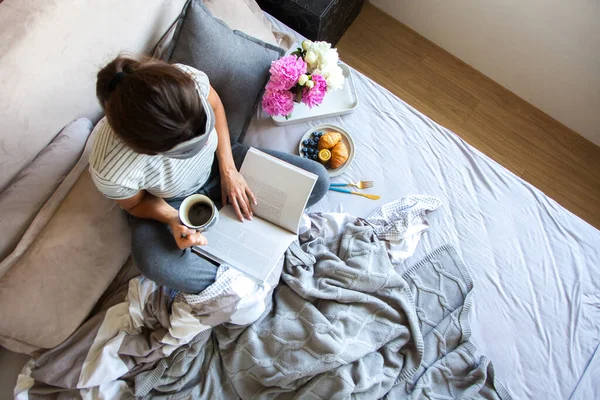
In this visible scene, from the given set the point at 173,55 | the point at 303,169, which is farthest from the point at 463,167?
the point at 173,55

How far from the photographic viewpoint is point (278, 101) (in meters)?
1.27

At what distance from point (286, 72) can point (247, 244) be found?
22.1 inches

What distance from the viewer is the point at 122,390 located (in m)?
1.04

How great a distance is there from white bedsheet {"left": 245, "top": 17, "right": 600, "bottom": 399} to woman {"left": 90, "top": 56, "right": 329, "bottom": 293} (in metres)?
0.25

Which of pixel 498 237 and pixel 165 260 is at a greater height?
pixel 498 237

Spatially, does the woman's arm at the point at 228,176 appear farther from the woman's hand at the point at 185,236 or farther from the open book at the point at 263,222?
the woman's hand at the point at 185,236

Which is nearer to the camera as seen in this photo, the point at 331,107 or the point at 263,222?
the point at 263,222

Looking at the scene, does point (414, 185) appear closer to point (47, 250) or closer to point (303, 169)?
point (303, 169)

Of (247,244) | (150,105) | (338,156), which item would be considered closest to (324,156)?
(338,156)

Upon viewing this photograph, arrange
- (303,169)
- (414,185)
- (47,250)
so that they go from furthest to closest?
(414,185) → (303,169) → (47,250)

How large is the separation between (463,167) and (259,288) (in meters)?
0.86

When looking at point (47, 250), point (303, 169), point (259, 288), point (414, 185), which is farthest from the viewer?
point (414, 185)

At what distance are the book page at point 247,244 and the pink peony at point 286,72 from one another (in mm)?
433

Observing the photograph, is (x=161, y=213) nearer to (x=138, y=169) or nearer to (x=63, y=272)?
(x=138, y=169)
